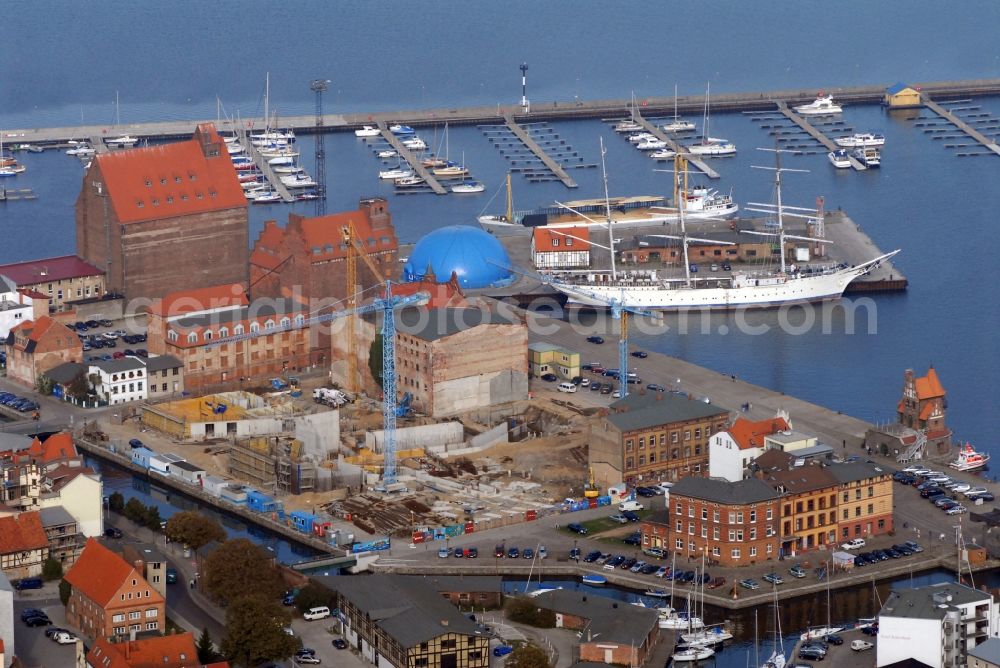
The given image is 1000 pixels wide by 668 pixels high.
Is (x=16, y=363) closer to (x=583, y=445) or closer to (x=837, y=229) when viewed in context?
(x=583, y=445)

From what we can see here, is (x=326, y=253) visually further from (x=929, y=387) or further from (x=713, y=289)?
(x=929, y=387)

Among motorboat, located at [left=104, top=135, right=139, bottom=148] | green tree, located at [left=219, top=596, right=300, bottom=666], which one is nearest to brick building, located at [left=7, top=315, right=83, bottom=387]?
green tree, located at [left=219, top=596, right=300, bottom=666]

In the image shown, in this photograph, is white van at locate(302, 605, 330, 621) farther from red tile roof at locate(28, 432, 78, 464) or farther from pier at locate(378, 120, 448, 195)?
pier at locate(378, 120, 448, 195)

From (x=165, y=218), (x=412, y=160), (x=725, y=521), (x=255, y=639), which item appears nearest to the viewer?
(x=255, y=639)

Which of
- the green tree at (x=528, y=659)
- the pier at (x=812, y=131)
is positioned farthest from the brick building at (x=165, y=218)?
the green tree at (x=528, y=659)

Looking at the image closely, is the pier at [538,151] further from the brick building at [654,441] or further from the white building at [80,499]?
the white building at [80,499]

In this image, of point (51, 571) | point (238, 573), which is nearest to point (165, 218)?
point (51, 571)
